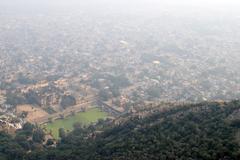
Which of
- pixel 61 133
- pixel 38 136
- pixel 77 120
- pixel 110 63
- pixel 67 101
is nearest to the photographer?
pixel 38 136

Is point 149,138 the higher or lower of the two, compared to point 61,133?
higher

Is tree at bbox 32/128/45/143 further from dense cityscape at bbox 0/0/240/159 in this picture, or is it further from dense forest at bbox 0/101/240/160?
dense cityscape at bbox 0/0/240/159

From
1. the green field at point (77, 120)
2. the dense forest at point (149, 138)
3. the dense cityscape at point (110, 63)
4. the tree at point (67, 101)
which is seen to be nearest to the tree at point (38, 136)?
the dense forest at point (149, 138)

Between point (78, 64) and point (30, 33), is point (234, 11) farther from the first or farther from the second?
point (78, 64)

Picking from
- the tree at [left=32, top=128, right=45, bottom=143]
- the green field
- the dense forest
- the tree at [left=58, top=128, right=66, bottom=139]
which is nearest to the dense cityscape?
the green field

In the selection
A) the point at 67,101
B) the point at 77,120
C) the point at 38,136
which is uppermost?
the point at 38,136

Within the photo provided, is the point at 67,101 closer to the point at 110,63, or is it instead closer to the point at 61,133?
the point at 61,133

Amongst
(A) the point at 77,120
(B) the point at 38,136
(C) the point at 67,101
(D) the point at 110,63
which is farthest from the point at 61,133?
(D) the point at 110,63
